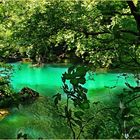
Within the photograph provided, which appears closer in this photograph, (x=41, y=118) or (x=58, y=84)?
(x=41, y=118)

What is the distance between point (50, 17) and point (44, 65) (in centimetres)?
4574

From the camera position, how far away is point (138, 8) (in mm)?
5883

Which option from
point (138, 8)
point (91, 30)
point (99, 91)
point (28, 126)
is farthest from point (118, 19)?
point (99, 91)

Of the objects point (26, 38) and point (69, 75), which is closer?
point (69, 75)

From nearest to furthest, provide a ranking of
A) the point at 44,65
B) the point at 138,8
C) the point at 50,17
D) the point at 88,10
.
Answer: the point at 138,8
the point at 50,17
the point at 88,10
the point at 44,65

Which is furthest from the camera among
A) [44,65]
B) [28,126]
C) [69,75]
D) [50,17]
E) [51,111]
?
[44,65]

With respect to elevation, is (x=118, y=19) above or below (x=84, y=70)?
above

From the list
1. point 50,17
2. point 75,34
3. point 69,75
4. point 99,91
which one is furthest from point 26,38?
point 99,91

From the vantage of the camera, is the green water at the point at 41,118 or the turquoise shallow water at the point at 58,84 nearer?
the green water at the point at 41,118

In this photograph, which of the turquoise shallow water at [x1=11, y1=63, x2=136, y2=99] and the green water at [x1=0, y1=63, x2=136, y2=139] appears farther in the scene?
the turquoise shallow water at [x1=11, y1=63, x2=136, y2=99]

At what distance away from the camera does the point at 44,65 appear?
177 feet

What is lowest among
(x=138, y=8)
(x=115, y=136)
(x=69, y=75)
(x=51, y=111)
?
(x=51, y=111)

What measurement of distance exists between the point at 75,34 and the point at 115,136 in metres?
7.71

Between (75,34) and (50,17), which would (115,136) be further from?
(75,34)
